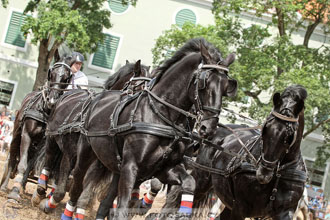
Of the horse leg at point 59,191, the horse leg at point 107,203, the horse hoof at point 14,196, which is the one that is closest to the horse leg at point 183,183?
the horse leg at point 107,203

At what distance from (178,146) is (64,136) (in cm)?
271

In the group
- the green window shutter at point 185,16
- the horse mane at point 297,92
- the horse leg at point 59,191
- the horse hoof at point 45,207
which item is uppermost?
the green window shutter at point 185,16

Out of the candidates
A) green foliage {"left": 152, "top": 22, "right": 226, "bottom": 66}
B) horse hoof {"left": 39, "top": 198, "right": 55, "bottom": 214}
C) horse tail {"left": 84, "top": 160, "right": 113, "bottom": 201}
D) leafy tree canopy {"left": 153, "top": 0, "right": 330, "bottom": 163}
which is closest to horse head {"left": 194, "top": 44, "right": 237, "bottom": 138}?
horse tail {"left": 84, "top": 160, "right": 113, "bottom": 201}

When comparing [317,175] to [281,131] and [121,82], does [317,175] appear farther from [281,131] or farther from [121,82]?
[281,131]

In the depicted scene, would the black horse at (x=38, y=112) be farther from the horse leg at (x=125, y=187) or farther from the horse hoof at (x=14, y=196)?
the horse leg at (x=125, y=187)

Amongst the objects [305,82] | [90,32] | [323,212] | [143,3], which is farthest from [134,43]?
[323,212]

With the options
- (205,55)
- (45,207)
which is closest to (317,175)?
(45,207)

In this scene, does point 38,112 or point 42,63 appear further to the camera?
point 42,63

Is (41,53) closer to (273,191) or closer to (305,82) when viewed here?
(305,82)

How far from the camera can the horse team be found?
19.4 feet

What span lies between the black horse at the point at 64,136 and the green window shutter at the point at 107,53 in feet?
73.8

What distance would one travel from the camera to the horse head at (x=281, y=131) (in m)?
6.30

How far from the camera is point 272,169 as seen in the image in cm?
638

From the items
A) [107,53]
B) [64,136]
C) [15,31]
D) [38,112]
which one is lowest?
[64,136]
